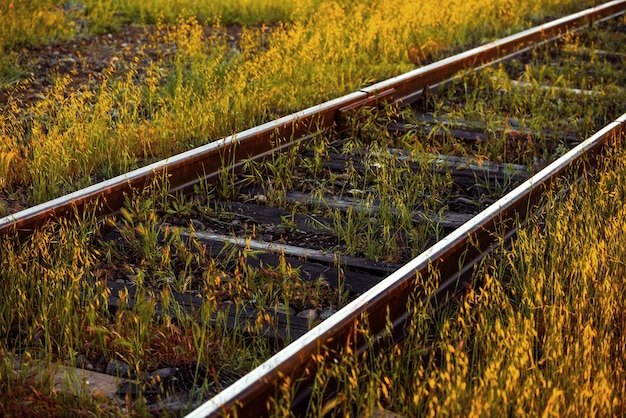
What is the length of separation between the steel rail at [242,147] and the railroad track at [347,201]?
11mm

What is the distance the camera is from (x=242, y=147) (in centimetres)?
590

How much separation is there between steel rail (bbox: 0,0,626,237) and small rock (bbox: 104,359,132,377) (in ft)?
3.55

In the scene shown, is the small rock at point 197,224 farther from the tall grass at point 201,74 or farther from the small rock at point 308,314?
the small rock at point 308,314

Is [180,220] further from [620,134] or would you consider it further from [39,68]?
[39,68]

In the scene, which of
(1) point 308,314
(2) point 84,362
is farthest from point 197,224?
(2) point 84,362

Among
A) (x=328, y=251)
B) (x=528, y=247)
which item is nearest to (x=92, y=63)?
(x=328, y=251)

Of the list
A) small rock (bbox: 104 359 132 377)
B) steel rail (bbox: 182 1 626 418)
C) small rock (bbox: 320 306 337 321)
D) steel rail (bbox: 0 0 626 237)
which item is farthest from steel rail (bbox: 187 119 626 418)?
steel rail (bbox: 0 0 626 237)

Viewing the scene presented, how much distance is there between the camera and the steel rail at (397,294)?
3.09 m

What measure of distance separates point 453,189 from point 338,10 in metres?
4.75

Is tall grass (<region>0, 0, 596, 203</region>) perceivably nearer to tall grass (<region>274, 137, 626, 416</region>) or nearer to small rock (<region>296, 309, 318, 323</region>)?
small rock (<region>296, 309, 318, 323</region>)

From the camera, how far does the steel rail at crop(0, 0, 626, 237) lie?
472cm

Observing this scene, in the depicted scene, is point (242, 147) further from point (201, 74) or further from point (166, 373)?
point (166, 373)

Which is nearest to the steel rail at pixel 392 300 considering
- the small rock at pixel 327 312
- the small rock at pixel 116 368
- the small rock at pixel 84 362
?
the small rock at pixel 327 312

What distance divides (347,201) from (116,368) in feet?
7.19
